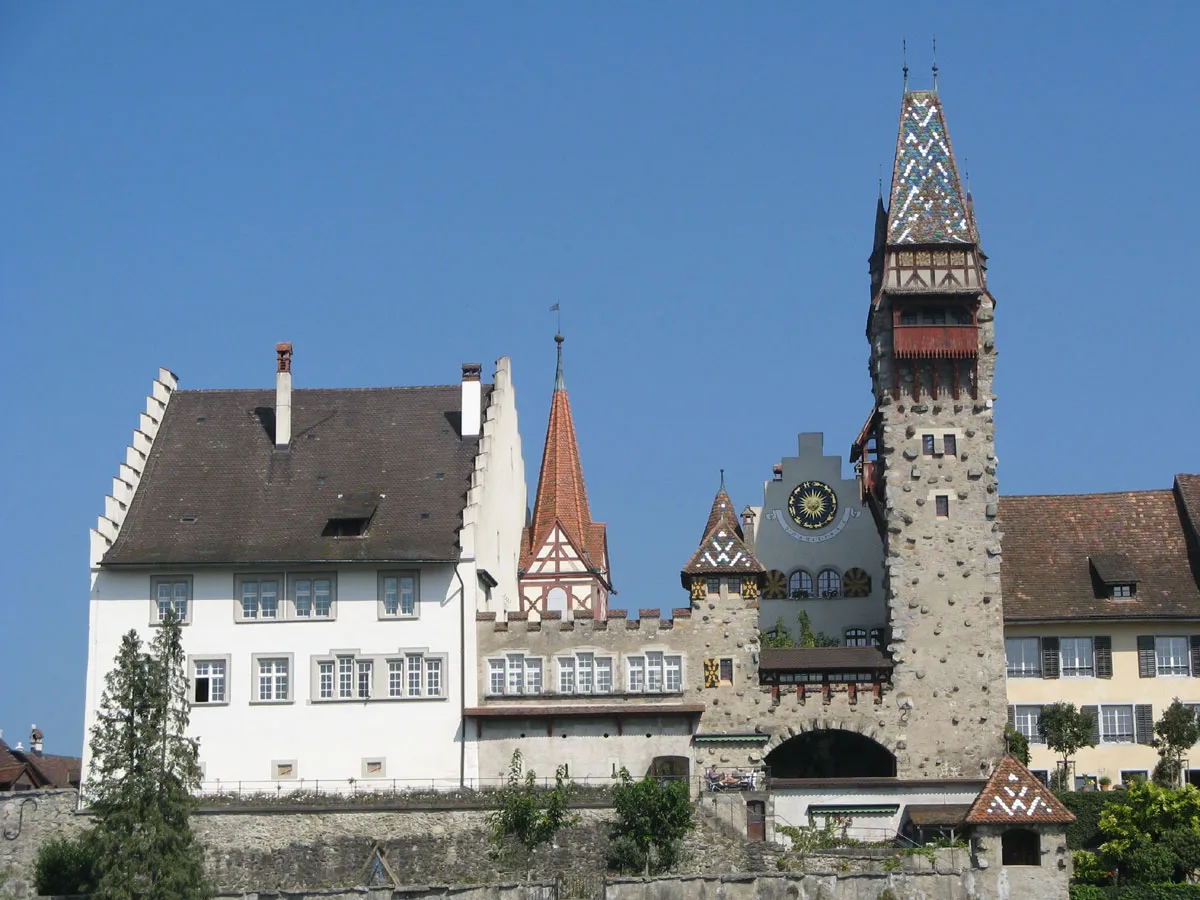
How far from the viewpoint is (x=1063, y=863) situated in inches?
2386

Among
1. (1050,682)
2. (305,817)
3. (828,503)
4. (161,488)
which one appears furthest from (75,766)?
(1050,682)

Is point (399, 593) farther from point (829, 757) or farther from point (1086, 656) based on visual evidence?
point (1086, 656)

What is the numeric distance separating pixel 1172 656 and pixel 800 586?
13141mm

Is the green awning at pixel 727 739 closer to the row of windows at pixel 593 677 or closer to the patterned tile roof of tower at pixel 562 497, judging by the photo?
the row of windows at pixel 593 677

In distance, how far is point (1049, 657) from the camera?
232 ft

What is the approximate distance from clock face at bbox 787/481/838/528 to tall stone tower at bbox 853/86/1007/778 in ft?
13.5

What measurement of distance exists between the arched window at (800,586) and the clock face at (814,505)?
180cm

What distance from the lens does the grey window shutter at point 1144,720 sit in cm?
6950

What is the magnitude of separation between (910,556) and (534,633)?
1199cm

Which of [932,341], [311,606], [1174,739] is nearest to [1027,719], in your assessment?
[1174,739]

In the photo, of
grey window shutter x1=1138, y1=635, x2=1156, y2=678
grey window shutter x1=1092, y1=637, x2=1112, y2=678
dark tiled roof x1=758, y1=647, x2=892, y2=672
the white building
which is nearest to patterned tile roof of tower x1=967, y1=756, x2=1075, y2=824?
dark tiled roof x1=758, y1=647, x2=892, y2=672

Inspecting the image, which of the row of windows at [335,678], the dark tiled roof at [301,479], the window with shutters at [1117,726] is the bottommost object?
the window with shutters at [1117,726]

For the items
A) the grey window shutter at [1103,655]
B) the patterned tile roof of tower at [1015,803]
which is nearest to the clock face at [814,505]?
the grey window shutter at [1103,655]

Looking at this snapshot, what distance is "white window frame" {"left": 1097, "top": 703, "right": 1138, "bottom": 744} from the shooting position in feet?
228
